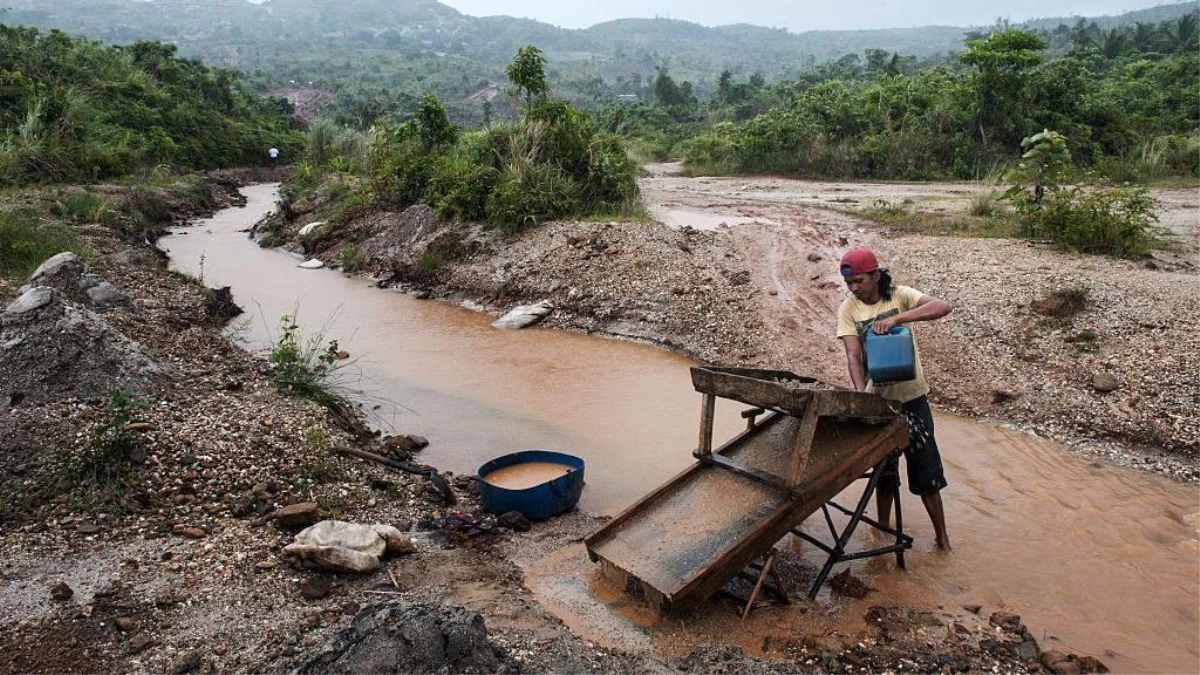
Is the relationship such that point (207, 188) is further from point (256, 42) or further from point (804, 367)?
point (256, 42)

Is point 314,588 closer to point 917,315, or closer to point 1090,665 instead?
point 917,315

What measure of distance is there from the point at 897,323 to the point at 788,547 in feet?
4.99

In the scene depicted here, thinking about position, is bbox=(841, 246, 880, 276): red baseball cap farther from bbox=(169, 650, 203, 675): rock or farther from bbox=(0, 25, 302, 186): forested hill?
bbox=(0, 25, 302, 186): forested hill

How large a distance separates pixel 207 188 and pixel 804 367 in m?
19.6

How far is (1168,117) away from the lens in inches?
768

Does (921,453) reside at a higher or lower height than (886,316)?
lower

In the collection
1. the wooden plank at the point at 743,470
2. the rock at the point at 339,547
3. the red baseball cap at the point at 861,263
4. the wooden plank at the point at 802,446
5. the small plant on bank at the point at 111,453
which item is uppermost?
the red baseball cap at the point at 861,263

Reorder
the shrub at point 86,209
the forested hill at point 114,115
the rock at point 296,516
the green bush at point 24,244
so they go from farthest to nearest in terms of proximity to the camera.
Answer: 1. the forested hill at point 114,115
2. the shrub at point 86,209
3. the green bush at point 24,244
4. the rock at point 296,516

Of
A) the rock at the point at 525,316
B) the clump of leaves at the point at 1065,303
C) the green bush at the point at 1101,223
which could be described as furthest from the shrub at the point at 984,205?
the rock at the point at 525,316

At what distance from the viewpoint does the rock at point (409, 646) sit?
268 centimetres

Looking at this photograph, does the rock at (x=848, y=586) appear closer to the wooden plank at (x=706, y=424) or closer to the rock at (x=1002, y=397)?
the wooden plank at (x=706, y=424)

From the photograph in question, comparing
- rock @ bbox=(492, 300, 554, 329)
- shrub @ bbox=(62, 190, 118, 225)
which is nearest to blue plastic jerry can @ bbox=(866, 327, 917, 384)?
rock @ bbox=(492, 300, 554, 329)

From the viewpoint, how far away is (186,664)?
3.01 metres

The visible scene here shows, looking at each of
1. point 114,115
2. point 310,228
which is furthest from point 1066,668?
point 114,115
